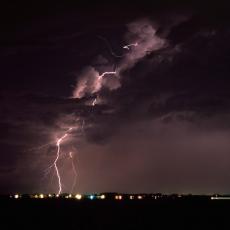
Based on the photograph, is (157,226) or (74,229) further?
(157,226)

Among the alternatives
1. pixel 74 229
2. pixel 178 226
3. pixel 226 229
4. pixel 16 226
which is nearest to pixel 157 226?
pixel 178 226

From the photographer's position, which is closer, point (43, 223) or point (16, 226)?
point (16, 226)

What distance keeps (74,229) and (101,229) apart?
2.08 meters

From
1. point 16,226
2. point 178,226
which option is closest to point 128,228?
point 178,226

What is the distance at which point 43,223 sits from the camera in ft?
121

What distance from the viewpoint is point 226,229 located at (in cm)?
3519

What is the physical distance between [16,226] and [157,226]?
10.3 metres

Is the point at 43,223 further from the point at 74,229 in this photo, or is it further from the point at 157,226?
the point at 157,226

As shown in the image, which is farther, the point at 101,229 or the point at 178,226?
the point at 178,226

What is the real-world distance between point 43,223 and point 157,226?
330 inches

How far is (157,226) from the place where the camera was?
36938mm

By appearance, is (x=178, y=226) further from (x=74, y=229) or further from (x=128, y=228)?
(x=74, y=229)

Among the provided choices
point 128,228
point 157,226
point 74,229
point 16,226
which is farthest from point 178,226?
point 16,226

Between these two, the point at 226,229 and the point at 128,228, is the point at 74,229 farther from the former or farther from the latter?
the point at 226,229
